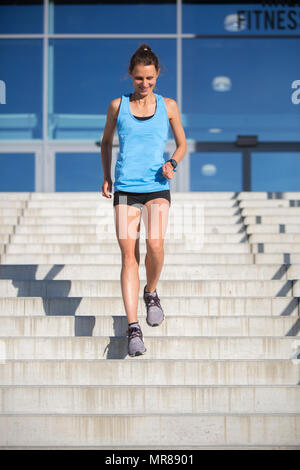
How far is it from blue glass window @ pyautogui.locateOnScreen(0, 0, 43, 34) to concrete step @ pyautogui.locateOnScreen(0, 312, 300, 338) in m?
9.23

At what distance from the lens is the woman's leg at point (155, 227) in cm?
354

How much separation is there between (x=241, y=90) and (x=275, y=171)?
1603 millimetres

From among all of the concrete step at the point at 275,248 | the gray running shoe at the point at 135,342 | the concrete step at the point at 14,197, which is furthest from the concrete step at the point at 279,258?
the concrete step at the point at 14,197

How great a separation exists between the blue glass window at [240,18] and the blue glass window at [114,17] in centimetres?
38

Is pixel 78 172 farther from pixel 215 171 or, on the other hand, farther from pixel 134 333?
pixel 134 333

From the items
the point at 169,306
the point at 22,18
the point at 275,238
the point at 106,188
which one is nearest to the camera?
the point at 106,188

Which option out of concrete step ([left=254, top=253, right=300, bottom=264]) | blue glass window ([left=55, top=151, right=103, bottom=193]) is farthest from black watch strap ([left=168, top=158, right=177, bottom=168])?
blue glass window ([left=55, top=151, right=103, bottom=193])

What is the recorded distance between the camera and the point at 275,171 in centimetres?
1166

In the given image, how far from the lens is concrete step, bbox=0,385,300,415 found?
3.38m

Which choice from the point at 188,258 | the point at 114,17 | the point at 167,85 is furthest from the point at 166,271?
the point at 114,17

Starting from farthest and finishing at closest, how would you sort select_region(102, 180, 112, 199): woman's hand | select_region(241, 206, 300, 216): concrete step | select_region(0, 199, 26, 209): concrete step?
1. select_region(0, 199, 26, 209): concrete step
2. select_region(241, 206, 300, 216): concrete step
3. select_region(102, 180, 112, 199): woman's hand

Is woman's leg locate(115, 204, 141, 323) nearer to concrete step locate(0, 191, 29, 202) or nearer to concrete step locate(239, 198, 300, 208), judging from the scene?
concrete step locate(239, 198, 300, 208)

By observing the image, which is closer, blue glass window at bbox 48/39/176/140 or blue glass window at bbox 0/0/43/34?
blue glass window at bbox 48/39/176/140

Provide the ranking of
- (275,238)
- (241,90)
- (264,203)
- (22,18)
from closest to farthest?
(275,238) < (264,203) < (241,90) < (22,18)
